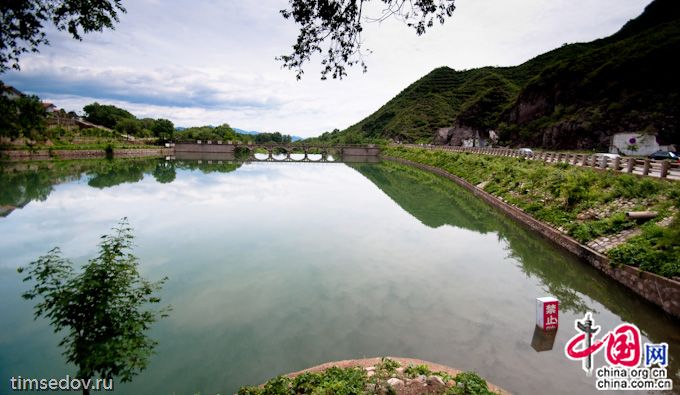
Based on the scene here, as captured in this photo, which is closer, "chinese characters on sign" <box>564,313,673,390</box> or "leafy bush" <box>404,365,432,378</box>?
"leafy bush" <box>404,365,432,378</box>

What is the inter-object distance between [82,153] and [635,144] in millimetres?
88518

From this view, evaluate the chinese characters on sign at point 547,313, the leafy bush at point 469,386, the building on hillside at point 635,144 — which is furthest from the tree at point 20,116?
the building on hillside at point 635,144

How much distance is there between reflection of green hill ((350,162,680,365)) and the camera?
428 inches

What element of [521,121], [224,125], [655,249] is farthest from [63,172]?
[224,125]

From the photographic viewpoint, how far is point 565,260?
15.8 m

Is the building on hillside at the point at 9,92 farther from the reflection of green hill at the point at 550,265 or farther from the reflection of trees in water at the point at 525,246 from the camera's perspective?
the reflection of trees in water at the point at 525,246

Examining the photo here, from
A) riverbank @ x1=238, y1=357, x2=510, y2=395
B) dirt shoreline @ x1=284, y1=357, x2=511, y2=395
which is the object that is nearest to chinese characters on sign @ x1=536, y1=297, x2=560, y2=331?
dirt shoreline @ x1=284, y1=357, x2=511, y2=395

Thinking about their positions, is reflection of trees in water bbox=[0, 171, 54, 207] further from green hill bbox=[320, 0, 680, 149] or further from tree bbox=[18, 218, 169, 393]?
green hill bbox=[320, 0, 680, 149]

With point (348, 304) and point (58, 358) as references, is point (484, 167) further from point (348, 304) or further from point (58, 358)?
point (58, 358)

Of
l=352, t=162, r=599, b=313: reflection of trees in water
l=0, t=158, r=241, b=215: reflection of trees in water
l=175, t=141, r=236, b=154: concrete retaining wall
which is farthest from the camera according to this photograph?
l=175, t=141, r=236, b=154: concrete retaining wall

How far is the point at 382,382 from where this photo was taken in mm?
6352

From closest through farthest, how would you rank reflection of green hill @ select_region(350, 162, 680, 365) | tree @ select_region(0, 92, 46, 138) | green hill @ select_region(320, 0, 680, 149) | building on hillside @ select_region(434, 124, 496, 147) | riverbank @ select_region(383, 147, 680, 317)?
1. tree @ select_region(0, 92, 46, 138)
2. reflection of green hill @ select_region(350, 162, 680, 365)
3. riverbank @ select_region(383, 147, 680, 317)
4. green hill @ select_region(320, 0, 680, 149)
5. building on hillside @ select_region(434, 124, 496, 147)

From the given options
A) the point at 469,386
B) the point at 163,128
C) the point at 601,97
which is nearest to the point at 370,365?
the point at 469,386

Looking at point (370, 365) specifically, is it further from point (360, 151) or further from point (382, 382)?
point (360, 151)
